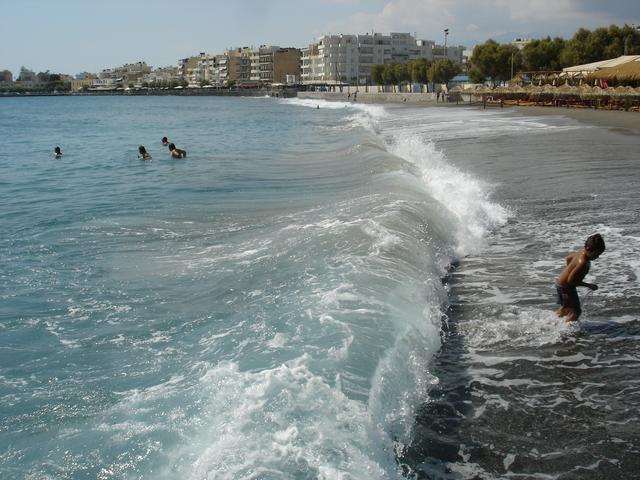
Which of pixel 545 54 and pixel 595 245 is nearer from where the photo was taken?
pixel 595 245

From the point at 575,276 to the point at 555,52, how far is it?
72.3 meters

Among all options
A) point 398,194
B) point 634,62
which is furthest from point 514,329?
point 634,62

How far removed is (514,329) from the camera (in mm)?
7008

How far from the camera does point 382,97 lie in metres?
107

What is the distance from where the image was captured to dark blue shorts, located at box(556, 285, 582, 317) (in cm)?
685

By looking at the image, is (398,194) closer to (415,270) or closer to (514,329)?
(415,270)

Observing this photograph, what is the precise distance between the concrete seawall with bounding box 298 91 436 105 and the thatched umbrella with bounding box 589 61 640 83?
38639 mm

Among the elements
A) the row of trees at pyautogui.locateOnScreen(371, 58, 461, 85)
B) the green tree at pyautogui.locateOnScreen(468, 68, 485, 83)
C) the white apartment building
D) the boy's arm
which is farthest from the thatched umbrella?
the white apartment building

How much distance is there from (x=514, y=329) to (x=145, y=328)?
4.33 m

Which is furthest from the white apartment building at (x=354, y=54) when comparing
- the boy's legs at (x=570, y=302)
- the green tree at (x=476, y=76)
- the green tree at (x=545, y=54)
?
the boy's legs at (x=570, y=302)

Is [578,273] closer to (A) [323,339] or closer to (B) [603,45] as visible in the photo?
(A) [323,339]

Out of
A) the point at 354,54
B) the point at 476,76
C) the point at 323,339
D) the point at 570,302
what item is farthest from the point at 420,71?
the point at 323,339

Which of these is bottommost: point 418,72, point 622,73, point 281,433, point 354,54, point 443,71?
point 281,433

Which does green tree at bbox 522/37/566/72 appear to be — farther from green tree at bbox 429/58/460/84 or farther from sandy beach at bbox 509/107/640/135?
sandy beach at bbox 509/107/640/135
